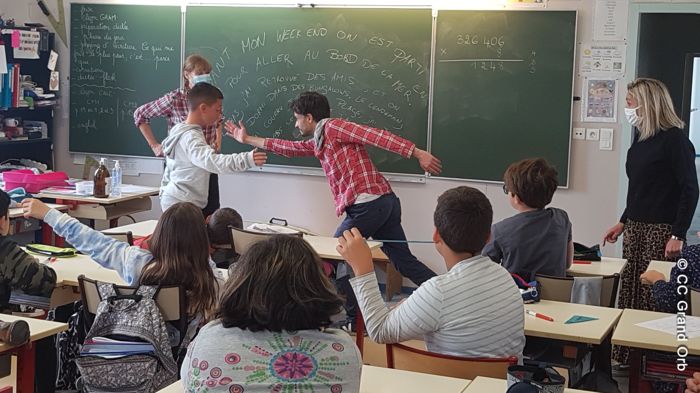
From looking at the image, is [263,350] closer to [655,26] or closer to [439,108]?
[439,108]

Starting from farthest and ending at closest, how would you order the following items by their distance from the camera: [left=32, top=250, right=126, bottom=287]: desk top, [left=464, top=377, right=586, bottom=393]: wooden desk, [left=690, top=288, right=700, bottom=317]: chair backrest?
1. [left=32, top=250, right=126, bottom=287]: desk top
2. [left=690, top=288, right=700, bottom=317]: chair backrest
3. [left=464, top=377, right=586, bottom=393]: wooden desk

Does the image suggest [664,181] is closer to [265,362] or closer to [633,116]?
[633,116]

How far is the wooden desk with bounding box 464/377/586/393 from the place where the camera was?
2.63 m

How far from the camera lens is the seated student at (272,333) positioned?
209 centimetres

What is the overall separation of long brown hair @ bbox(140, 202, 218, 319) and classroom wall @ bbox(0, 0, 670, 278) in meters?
3.56

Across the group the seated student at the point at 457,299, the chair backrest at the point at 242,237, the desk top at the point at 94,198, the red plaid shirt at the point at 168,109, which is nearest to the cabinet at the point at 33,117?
the desk top at the point at 94,198

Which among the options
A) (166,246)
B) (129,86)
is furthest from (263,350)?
(129,86)

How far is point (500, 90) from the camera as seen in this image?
21.6 ft

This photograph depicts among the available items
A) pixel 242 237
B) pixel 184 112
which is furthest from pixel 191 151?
pixel 184 112

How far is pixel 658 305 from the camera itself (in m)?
3.87

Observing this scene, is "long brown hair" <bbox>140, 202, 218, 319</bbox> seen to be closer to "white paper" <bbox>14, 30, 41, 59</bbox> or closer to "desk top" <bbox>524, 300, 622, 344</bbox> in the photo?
"desk top" <bbox>524, 300, 622, 344</bbox>

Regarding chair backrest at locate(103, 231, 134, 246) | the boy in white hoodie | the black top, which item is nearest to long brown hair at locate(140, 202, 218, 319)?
chair backrest at locate(103, 231, 134, 246)

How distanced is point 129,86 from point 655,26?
4.87 metres

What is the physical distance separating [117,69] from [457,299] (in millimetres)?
5554
